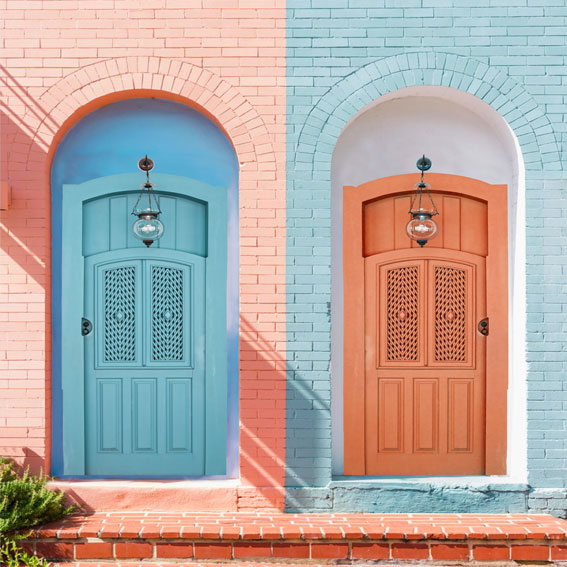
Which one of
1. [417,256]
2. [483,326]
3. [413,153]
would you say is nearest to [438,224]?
[417,256]

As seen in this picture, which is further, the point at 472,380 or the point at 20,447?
the point at 472,380

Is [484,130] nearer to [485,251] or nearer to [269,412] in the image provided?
[485,251]

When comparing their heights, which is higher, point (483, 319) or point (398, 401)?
point (483, 319)

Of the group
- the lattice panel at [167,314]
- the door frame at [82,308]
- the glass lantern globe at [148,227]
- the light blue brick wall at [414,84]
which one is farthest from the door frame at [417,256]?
the glass lantern globe at [148,227]

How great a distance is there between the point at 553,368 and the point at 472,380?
712mm

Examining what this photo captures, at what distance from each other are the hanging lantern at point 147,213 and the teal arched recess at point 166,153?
121 millimetres

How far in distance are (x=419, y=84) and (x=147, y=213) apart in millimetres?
2518

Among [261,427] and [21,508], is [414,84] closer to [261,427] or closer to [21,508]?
[261,427]

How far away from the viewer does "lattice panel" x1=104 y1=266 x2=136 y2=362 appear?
6059mm

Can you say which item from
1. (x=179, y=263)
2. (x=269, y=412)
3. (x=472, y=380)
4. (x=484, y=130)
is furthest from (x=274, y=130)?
(x=472, y=380)

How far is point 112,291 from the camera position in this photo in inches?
239

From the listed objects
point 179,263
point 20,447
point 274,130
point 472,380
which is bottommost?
point 20,447

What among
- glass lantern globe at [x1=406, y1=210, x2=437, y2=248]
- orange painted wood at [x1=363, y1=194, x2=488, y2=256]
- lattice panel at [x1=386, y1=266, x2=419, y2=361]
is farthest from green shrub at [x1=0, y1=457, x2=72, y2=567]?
glass lantern globe at [x1=406, y1=210, x2=437, y2=248]

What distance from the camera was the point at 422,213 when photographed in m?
5.91
